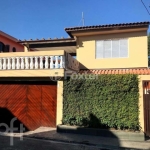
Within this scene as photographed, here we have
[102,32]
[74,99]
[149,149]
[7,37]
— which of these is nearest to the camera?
[149,149]

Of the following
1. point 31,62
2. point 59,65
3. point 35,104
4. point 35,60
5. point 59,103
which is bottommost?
point 35,104

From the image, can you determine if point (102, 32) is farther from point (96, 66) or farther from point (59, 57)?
point (59, 57)

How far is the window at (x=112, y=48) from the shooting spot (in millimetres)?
13587

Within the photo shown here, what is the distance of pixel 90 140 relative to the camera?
28.5ft

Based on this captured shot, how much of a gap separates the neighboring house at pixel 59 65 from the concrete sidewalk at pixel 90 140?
1076mm

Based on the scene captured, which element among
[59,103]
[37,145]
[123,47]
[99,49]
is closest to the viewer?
[37,145]

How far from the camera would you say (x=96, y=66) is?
13.9 m

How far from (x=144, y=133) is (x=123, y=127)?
1.01 metres

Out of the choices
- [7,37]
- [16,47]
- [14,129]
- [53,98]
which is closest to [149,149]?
[53,98]

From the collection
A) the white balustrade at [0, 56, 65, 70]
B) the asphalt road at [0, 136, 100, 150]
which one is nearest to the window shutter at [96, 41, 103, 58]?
the white balustrade at [0, 56, 65, 70]

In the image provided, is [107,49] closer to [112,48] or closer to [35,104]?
[112,48]

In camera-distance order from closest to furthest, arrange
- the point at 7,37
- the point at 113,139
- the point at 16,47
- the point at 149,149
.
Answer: the point at 149,149
the point at 113,139
the point at 7,37
the point at 16,47

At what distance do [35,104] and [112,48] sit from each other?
671cm

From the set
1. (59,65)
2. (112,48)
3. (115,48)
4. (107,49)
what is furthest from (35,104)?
(115,48)
